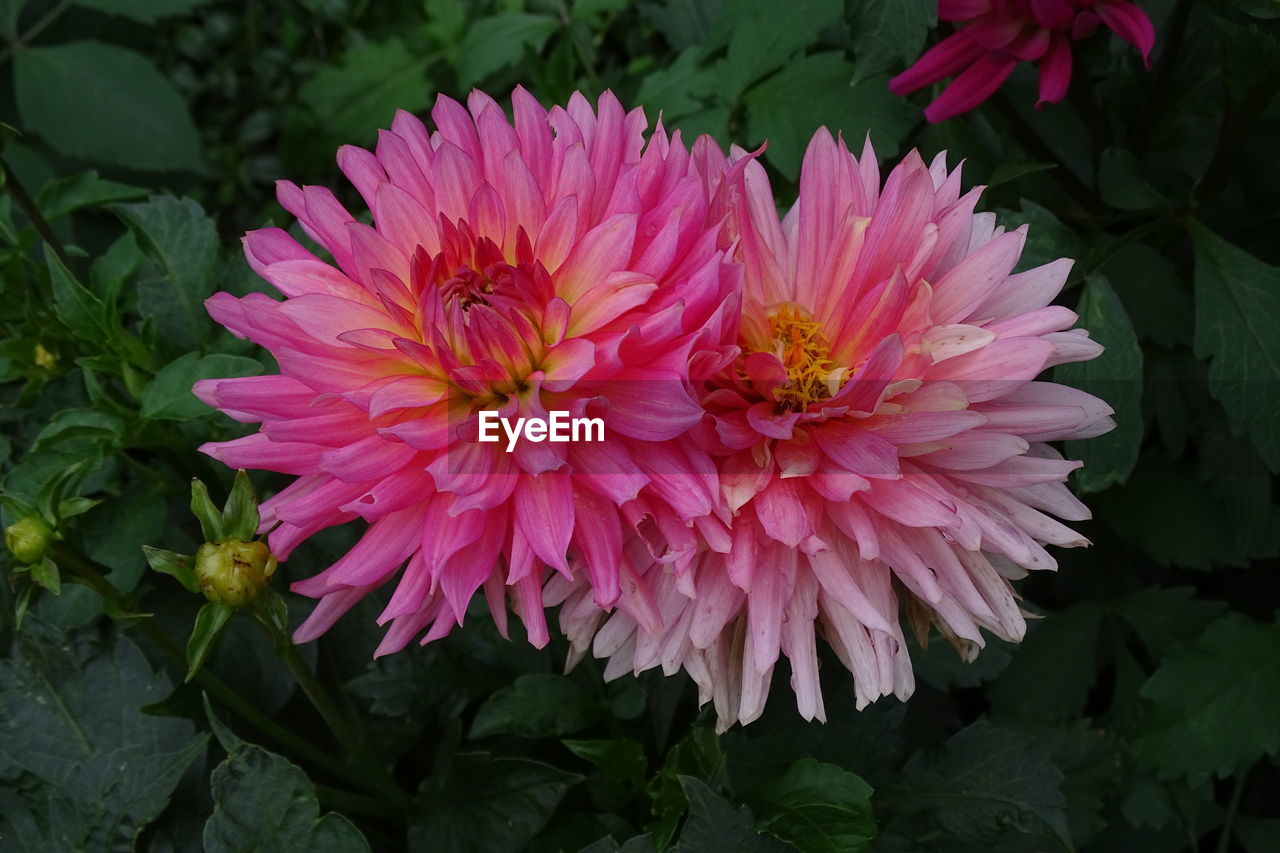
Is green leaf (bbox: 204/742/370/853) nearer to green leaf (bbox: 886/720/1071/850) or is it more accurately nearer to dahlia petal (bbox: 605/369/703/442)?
dahlia petal (bbox: 605/369/703/442)

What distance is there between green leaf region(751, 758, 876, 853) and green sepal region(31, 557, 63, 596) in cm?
73

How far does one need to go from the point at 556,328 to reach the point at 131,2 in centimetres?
164

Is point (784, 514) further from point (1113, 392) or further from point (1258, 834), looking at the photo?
point (1258, 834)

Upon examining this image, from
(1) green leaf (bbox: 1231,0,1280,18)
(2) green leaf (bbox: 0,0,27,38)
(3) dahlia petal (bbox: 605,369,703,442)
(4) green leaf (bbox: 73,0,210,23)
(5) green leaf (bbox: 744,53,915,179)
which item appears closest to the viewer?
(3) dahlia petal (bbox: 605,369,703,442)

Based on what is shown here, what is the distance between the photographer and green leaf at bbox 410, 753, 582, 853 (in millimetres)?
1301

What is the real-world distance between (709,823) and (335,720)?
432 mm

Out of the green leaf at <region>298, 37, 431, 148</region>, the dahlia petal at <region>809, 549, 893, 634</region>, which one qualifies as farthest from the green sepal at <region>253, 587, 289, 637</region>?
the green leaf at <region>298, 37, 431, 148</region>

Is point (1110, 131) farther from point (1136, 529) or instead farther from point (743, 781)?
point (743, 781)

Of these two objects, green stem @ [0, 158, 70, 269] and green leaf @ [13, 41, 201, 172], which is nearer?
green stem @ [0, 158, 70, 269]

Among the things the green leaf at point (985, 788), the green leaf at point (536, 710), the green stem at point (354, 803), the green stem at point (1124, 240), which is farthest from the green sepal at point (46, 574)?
the green stem at point (1124, 240)

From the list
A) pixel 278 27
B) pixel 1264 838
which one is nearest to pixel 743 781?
pixel 1264 838

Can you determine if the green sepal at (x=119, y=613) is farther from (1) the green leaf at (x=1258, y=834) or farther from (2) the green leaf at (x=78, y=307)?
(1) the green leaf at (x=1258, y=834)

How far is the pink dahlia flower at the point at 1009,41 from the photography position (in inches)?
47.9

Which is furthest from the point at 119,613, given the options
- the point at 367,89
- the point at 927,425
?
the point at 367,89
